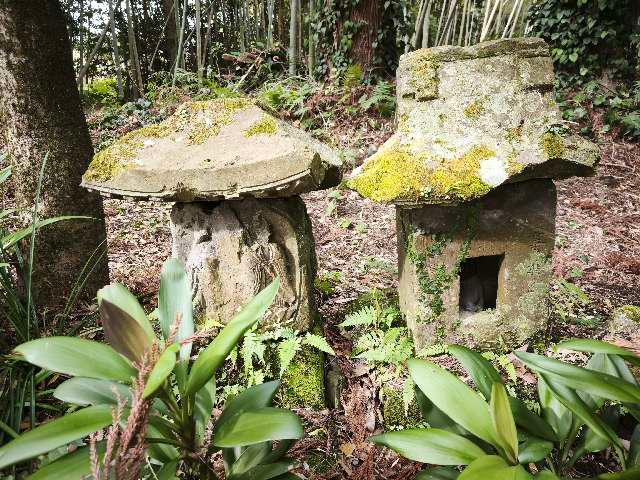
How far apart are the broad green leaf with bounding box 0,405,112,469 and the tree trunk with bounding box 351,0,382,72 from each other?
6.93 m

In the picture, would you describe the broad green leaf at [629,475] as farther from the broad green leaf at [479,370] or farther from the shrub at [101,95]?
the shrub at [101,95]

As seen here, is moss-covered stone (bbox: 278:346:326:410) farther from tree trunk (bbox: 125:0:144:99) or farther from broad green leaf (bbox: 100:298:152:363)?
tree trunk (bbox: 125:0:144:99)

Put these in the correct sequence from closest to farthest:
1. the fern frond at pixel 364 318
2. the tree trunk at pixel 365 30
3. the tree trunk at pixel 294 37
Result: 1. the fern frond at pixel 364 318
2. the tree trunk at pixel 365 30
3. the tree trunk at pixel 294 37

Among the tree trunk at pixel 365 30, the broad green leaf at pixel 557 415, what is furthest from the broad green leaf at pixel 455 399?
the tree trunk at pixel 365 30

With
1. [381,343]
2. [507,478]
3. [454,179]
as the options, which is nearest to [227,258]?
[381,343]

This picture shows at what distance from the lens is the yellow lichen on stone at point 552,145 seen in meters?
2.19

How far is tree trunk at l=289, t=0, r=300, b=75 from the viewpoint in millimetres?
7992

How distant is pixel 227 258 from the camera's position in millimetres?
2432

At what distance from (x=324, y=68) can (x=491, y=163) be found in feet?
19.4

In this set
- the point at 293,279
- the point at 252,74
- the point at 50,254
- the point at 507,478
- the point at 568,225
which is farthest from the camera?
the point at 252,74

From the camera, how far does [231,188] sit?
6.70ft

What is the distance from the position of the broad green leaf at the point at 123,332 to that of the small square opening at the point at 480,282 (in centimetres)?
225

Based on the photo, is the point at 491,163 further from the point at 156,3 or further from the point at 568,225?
the point at 156,3

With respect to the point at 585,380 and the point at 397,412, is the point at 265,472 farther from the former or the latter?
the point at 397,412
